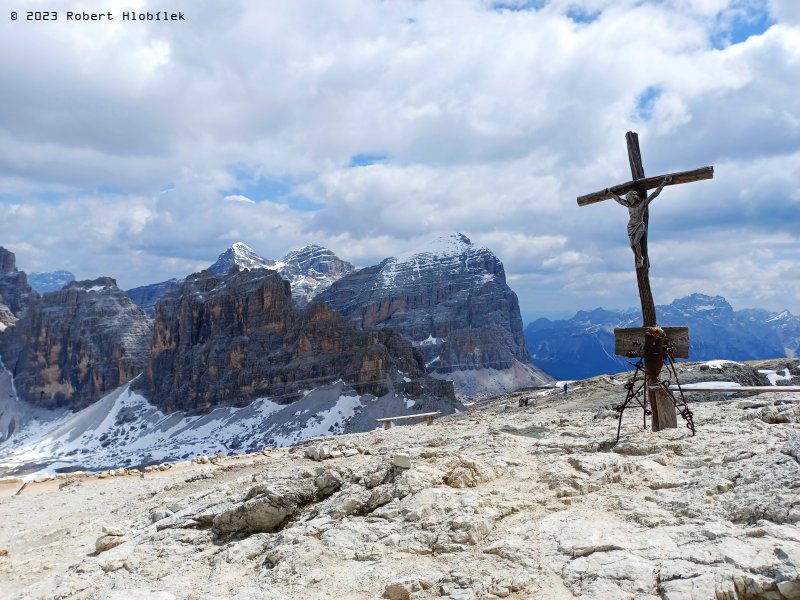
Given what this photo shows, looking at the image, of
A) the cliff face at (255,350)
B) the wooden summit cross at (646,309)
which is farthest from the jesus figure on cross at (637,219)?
the cliff face at (255,350)

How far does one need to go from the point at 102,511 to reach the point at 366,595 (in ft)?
36.2

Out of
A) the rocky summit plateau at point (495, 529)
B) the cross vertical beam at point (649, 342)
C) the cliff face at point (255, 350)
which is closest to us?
the rocky summit plateau at point (495, 529)

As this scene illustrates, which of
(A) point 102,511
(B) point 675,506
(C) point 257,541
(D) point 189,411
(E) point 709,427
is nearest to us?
(B) point 675,506

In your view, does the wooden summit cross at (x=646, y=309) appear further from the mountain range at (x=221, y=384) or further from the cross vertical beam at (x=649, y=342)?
the mountain range at (x=221, y=384)

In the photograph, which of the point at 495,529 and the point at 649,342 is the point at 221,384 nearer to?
the point at 649,342

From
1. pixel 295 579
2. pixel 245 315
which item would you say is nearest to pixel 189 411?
pixel 245 315

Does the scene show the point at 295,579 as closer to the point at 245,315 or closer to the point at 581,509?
the point at 581,509

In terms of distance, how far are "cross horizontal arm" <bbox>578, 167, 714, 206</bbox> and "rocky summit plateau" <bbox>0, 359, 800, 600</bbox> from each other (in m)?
4.14

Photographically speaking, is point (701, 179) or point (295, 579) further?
point (701, 179)

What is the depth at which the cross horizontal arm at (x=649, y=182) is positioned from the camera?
33.5 ft

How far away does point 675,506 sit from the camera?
598 cm

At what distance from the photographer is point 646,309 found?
1081 centimetres

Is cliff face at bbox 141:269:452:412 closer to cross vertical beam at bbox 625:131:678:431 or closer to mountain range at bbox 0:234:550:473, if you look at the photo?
mountain range at bbox 0:234:550:473

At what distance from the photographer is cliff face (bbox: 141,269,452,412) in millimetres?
138000
